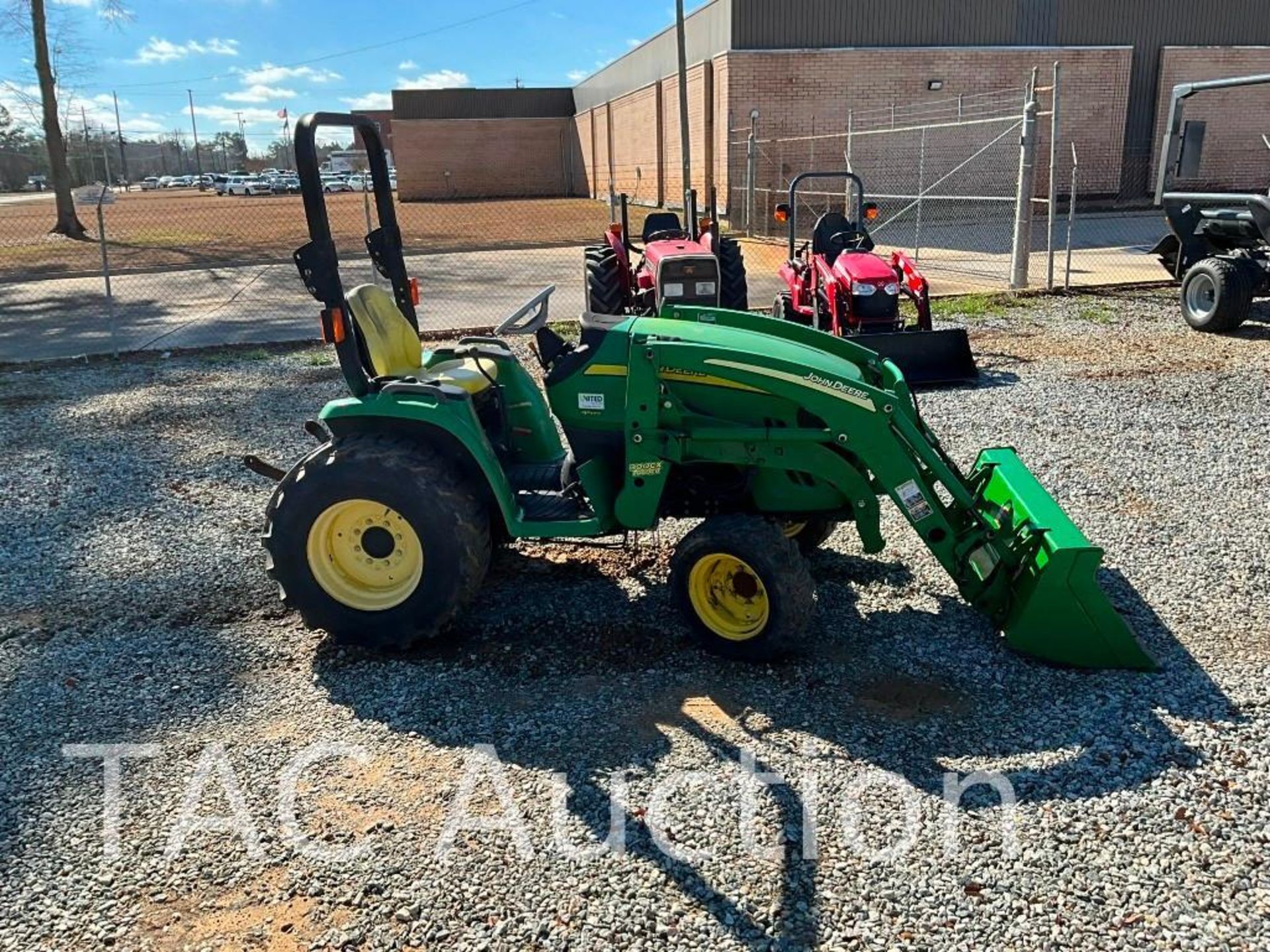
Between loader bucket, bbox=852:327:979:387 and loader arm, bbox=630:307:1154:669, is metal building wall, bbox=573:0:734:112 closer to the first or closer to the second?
loader bucket, bbox=852:327:979:387

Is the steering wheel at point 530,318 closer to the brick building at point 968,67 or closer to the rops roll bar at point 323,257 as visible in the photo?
the rops roll bar at point 323,257

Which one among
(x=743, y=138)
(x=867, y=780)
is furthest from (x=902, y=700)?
(x=743, y=138)

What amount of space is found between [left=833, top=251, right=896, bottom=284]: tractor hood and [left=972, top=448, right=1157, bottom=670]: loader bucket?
5005 millimetres

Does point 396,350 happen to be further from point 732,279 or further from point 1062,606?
point 732,279

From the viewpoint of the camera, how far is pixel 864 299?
8.38 meters

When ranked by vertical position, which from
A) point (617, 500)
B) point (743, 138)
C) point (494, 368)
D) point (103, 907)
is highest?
point (743, 138)

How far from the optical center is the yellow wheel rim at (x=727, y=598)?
12.0 ft

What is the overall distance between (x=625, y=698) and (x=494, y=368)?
5.31 feet

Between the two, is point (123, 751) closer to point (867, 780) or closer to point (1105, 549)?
point (867, 780)

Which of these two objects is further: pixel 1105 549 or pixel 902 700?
pixel 1105 549

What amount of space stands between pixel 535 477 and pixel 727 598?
3.30ft

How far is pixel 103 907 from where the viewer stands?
8.59 ft

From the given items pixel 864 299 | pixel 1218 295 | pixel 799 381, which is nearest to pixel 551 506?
pixel 799 381

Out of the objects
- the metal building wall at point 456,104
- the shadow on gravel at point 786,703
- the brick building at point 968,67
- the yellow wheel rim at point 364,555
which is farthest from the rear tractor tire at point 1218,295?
the metal building wall at point 456,104
